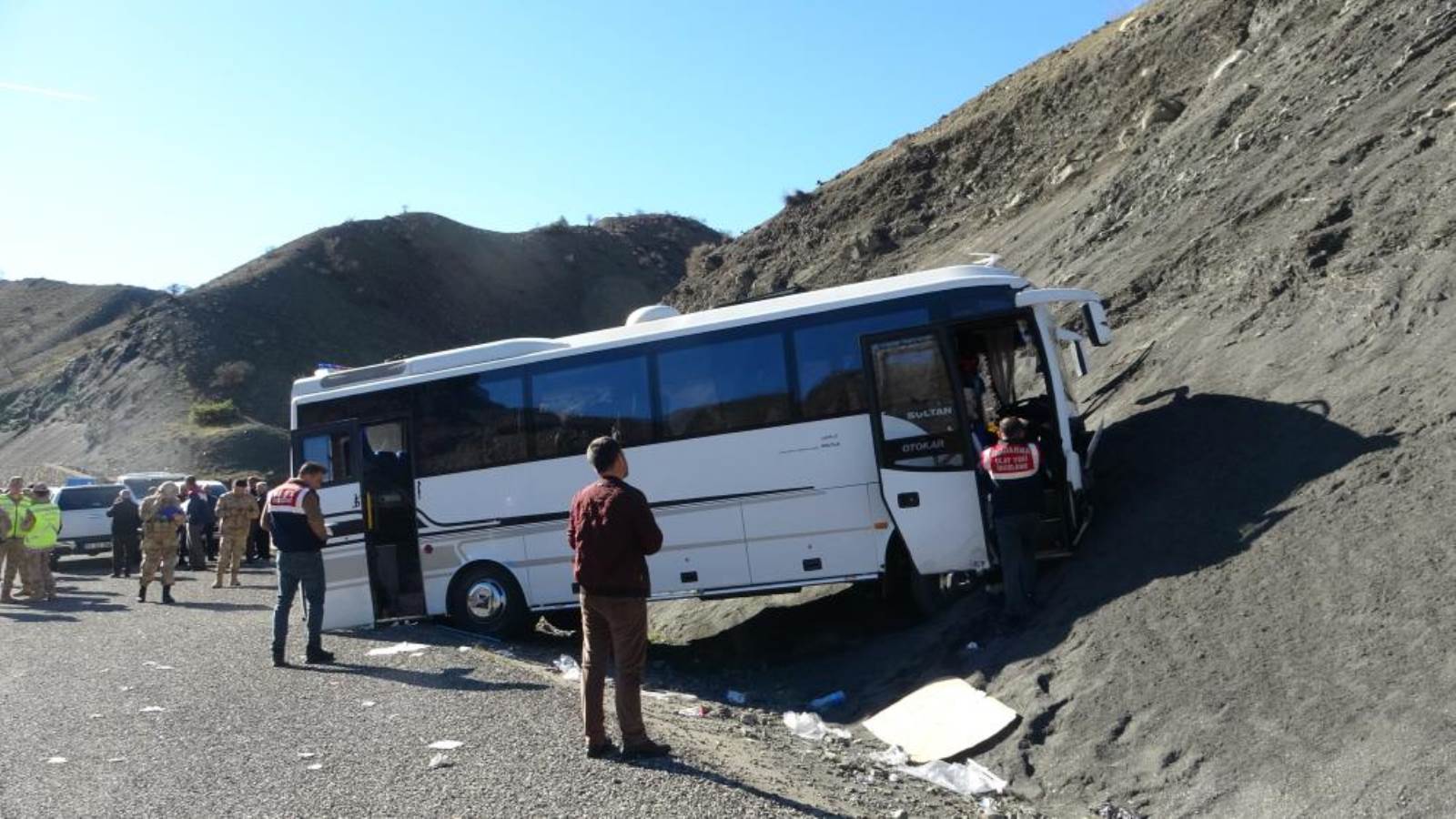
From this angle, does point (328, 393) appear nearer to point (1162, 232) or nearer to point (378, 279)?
point (1162, 232)

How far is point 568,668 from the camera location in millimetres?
12625

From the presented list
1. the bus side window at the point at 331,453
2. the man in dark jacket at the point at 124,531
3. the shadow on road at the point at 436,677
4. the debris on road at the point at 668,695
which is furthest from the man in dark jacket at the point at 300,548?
the man in dark jacket at the point at 124,531

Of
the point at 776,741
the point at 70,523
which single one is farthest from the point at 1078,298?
the point at 70,523

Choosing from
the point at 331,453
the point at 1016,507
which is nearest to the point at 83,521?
the point at 331,453

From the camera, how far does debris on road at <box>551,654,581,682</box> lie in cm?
1205

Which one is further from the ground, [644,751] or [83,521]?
[83,521]

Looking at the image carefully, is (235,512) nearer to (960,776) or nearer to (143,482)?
(143,482)

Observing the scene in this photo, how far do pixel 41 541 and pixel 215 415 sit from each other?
3621 cm

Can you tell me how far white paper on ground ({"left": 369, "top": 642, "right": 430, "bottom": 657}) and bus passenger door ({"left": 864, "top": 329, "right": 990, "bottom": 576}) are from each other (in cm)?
511

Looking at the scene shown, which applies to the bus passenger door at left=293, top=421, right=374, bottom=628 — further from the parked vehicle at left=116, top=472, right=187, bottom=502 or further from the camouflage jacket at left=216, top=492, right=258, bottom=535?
the parked vehicle at left=116, top=472, right=187, bottom=502

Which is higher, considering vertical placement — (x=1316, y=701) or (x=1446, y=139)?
(x=1446, y=139)

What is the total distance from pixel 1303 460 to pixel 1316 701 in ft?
10.4

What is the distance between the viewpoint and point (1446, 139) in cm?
1427

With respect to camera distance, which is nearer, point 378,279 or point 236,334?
point 236,334
